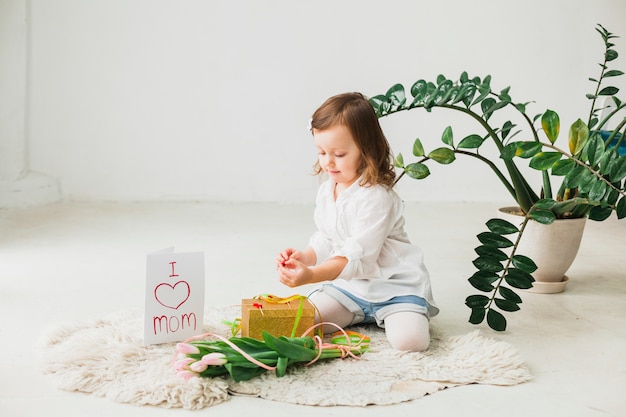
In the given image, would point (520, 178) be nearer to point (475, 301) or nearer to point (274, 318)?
point (475, 301)

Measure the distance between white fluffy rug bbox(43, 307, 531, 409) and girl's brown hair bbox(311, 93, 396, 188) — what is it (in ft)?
1.25

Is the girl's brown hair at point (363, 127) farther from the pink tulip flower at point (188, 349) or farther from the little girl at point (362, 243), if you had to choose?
the pink tulip flower at point (188, 349)

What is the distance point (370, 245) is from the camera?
1.74 m

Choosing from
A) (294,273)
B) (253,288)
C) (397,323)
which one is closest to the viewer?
(294,273)

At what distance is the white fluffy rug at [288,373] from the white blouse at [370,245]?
13 cm

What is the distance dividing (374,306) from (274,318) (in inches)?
11.0

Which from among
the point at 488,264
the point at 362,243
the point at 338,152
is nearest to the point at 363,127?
the point at 338,152

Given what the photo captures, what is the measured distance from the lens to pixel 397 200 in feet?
5.94

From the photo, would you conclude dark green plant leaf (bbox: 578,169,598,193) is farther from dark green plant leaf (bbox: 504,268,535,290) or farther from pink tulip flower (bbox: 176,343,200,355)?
pink tulip flower (bbox: 176,343,200,355)

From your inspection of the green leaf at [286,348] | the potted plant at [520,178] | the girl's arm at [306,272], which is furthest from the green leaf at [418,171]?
the green leaf at [286,348]

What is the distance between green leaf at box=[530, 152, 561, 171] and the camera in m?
1.82

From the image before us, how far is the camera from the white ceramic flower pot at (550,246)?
7.07ft

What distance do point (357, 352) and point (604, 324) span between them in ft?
2.32

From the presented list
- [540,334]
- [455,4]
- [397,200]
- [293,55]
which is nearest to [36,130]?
[293,55]
